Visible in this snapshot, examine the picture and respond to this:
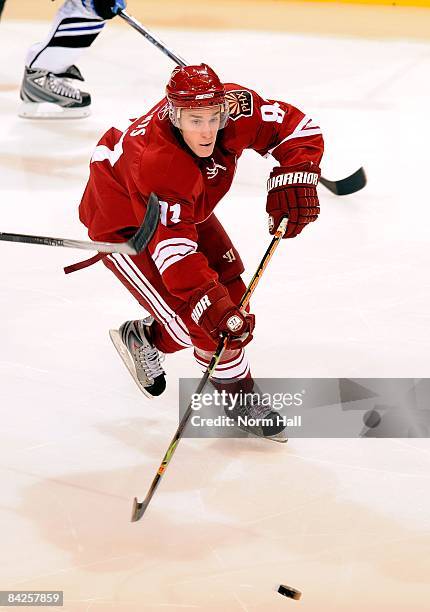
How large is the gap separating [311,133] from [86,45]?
2547 millimetres

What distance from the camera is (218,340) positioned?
238 cm

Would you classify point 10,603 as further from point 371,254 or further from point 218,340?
point 371,254

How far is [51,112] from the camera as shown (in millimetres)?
5105

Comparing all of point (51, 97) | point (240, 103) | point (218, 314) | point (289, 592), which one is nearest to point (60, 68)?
point (51, 97)

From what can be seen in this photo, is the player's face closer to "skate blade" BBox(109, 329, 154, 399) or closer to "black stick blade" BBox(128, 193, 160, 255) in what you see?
"black stick blade" BBox(128, 193, 160, 255)

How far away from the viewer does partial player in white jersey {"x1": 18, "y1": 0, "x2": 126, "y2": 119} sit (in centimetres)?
490

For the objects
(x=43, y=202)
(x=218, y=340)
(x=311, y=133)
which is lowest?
(x=43, y=202)

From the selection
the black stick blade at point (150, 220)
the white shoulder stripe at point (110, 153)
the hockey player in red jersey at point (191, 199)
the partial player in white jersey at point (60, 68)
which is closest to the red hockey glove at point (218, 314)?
the hockey player in red jersey at point (191, 199)

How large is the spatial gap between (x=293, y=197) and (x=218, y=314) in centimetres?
47

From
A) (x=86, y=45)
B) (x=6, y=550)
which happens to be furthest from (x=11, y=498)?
(x=86, y=45)

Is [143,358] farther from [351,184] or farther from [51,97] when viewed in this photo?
[51,97]

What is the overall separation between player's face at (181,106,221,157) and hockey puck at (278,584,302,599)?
36.9 inches

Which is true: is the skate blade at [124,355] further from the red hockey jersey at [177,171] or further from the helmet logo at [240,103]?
the helmet logo at [240,103]

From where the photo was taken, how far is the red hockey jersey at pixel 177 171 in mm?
2344
